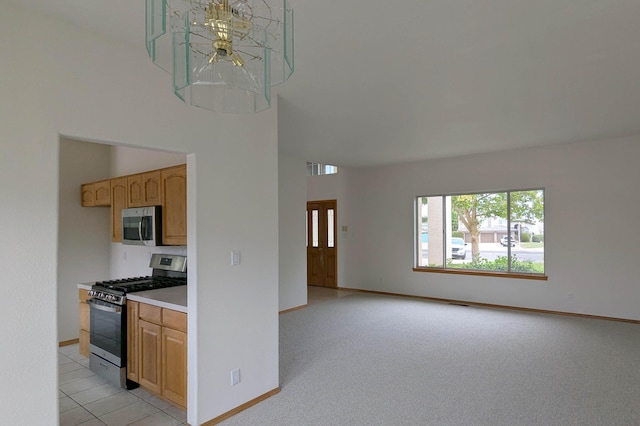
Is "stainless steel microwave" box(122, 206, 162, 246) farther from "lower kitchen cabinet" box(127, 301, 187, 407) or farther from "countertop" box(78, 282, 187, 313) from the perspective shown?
"lower kitchen cabinet" box(127, 301, 187, 407)

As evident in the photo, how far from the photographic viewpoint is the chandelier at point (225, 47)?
1323mm

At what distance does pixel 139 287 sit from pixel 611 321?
642cm

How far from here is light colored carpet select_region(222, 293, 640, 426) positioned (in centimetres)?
288

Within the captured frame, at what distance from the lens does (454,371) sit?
145 inches

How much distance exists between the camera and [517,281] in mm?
6195

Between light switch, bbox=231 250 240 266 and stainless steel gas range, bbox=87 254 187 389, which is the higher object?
light switch, bbox=231 250 240 266

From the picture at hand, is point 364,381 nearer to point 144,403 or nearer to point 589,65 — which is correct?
point 144,403

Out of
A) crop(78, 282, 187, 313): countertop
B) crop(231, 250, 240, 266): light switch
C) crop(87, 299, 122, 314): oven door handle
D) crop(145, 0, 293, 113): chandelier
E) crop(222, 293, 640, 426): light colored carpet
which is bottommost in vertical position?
crop(222, 293, 640, 426): light colored carpet

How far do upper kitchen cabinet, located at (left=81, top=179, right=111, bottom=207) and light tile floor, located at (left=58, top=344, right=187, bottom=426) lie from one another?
1.94 metres

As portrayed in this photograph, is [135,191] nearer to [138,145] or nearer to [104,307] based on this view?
[104,307]

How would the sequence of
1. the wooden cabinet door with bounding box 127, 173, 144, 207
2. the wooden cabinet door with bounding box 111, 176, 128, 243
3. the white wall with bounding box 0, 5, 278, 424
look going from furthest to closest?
1. the wooden cabinet door with bounding box 111, 176, 128, 243
2. the wooden cabinet door with bounding box 127, 173, 144, 207
3. the white wall with bounding box 0, 5, 278, 424

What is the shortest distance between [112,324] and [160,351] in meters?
0.74

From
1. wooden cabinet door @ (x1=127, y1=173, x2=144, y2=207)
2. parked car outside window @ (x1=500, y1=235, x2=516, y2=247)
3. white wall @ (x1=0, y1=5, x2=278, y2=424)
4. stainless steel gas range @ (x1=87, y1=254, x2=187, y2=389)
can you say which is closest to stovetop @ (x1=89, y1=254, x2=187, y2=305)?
stainless steel gas range @ (x1=87, y1=254, x2=187, y2=389)

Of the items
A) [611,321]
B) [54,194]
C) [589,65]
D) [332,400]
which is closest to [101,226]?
[54,194]
